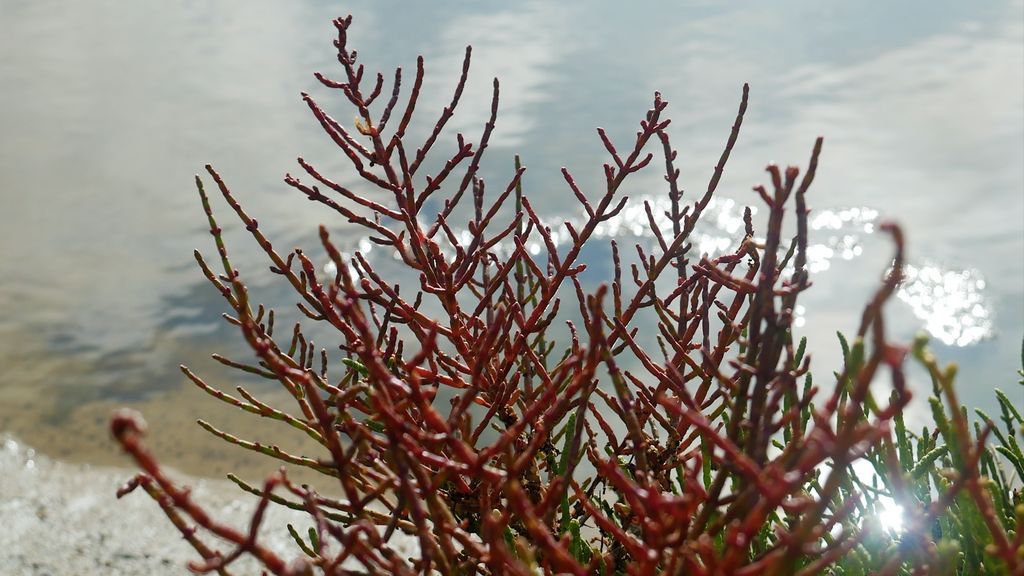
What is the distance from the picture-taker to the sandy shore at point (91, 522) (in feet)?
14.6

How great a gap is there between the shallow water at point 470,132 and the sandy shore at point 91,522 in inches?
15.0

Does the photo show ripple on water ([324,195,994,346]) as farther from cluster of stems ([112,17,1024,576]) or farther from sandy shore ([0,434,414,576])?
cluster of stems ([112,17,1024,576])

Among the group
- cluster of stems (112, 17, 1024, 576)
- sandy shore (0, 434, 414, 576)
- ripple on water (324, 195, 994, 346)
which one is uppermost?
cluster of stems (112, 17, 1024, 576)

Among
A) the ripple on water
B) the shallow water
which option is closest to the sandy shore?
the shallow water

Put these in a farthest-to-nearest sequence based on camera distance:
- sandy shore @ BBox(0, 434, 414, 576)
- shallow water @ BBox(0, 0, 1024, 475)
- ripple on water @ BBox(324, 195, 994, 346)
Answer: shallow water @ BBox(0, 0, 1024, 475) < ripple on water @ BBox(324, 195, 994, 346) < sandy shore @ BBox(0, 434, 414, 576)

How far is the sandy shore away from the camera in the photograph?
4465mm

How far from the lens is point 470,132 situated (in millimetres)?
10023

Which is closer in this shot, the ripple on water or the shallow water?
the ripple on water

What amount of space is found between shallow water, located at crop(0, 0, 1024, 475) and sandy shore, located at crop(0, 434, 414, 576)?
0.38 meters

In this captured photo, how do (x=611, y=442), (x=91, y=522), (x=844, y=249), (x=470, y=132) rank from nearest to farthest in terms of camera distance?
(x=611, y=442) → (x=91, y=522) → (x=844, y=249) → (x=470, y=132)

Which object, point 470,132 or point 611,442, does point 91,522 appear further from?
point 470,132

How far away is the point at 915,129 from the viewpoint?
1030 centimetres

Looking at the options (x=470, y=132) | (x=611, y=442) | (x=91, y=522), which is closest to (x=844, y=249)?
(x=470, y=132)

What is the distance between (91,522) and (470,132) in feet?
20.2
